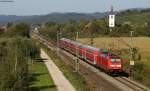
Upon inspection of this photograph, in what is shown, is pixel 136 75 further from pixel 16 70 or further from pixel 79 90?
pixel 16 70

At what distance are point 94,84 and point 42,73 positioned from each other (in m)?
14.7

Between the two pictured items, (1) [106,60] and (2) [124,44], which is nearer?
(1) [106,60]

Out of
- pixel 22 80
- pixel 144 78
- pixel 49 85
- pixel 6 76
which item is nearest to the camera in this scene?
pixel 6 76

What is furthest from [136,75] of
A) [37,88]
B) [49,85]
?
[37,88]

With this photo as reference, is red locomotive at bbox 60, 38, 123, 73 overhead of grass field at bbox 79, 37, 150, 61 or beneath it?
overhead

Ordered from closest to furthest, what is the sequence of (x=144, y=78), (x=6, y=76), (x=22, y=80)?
1. (x=6, y=76)
2. (x=22, y=80)
3. (x=144, y=78)

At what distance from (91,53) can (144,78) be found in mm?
18395

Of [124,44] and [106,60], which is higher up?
[106,60]

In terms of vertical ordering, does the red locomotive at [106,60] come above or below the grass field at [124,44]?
above

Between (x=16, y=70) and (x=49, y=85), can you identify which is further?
(x=49, y=85)

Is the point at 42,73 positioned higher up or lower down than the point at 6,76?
lower down

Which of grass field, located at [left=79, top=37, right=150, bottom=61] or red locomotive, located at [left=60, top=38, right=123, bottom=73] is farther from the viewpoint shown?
grass field, located at [left=79, top=37, right=150, bottom=61]

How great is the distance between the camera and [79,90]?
4650 cm

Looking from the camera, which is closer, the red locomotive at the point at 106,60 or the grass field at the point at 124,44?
the red locomotive at the point at 106,60
